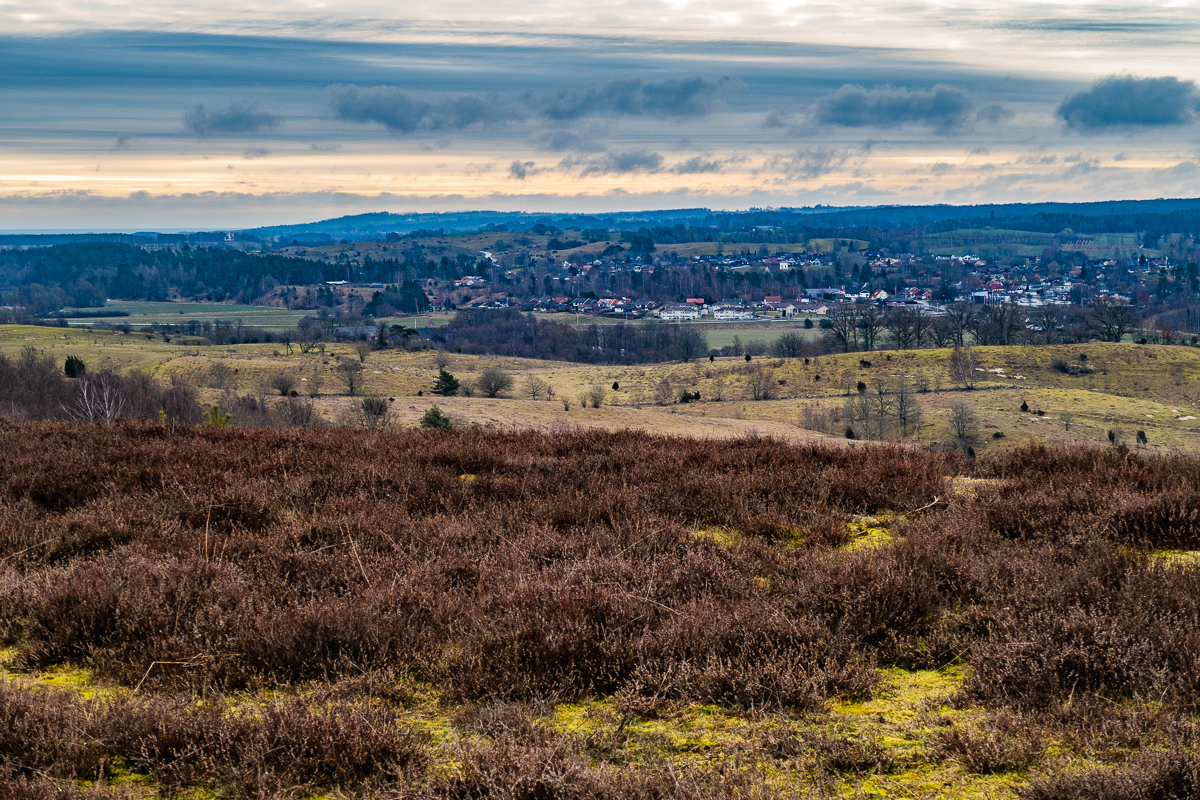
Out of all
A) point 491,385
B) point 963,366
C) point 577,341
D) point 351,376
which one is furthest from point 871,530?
point 577,341

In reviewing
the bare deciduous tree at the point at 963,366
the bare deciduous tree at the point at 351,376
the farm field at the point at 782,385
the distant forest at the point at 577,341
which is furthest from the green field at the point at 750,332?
the bare deciduous tree at the point at 351,376

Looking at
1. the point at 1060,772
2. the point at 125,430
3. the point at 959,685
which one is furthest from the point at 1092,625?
the point at 125,430

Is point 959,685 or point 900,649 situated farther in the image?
point 900,649

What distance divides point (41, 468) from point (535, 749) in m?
6.64

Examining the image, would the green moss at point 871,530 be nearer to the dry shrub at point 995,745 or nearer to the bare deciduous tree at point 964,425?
the dry shrub at point 995,745

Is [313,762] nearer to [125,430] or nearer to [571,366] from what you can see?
[125,430]

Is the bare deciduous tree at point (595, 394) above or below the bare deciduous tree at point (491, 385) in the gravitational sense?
below

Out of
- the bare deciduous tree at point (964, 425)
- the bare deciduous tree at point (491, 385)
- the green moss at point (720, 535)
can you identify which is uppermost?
the green moss at point (720, 535)

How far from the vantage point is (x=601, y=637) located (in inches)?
164

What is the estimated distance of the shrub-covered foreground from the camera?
312cm

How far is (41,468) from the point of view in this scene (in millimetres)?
7508

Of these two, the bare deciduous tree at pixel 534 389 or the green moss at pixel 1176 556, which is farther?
the bare deciduous tree at pixel 534 389

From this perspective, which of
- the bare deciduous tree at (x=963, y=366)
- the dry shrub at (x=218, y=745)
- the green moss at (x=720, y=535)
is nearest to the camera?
the dry shrub at (x=218, y=745)

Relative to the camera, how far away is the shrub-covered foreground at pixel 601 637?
312cm
